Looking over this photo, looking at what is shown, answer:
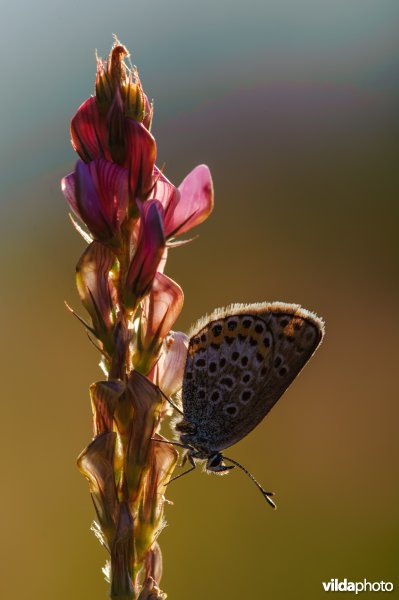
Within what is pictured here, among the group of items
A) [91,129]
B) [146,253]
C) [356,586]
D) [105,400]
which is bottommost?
[356,586]

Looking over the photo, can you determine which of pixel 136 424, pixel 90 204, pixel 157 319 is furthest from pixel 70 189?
pixel 136 424

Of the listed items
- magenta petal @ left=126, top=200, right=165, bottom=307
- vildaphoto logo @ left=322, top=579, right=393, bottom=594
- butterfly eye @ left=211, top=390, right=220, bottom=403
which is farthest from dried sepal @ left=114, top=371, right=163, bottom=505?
vildaphoto logo @ left=322, top=579, right=393, bottom=594

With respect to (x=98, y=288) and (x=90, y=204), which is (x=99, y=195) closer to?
(x=90, y=204)

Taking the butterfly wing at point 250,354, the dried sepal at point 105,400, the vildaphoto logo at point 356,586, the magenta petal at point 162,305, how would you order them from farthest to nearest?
1. the vildaphoto logo at point 356,586
2. the butterfly wing at point 250,354
3. the magenta petal at point 162,305
4. the dried sepal at point 105,400

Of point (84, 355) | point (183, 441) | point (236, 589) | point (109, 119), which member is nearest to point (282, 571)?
point (236, 589)

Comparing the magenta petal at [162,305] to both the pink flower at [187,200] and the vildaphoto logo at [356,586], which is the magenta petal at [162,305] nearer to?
the pink flower at [187,200]

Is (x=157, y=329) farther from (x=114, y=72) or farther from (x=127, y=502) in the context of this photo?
(x=114, y=72)

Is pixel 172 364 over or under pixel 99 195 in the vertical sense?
under

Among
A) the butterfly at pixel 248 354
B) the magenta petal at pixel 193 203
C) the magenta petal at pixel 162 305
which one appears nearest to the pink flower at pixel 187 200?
the magenta petal at pixel 193 203
